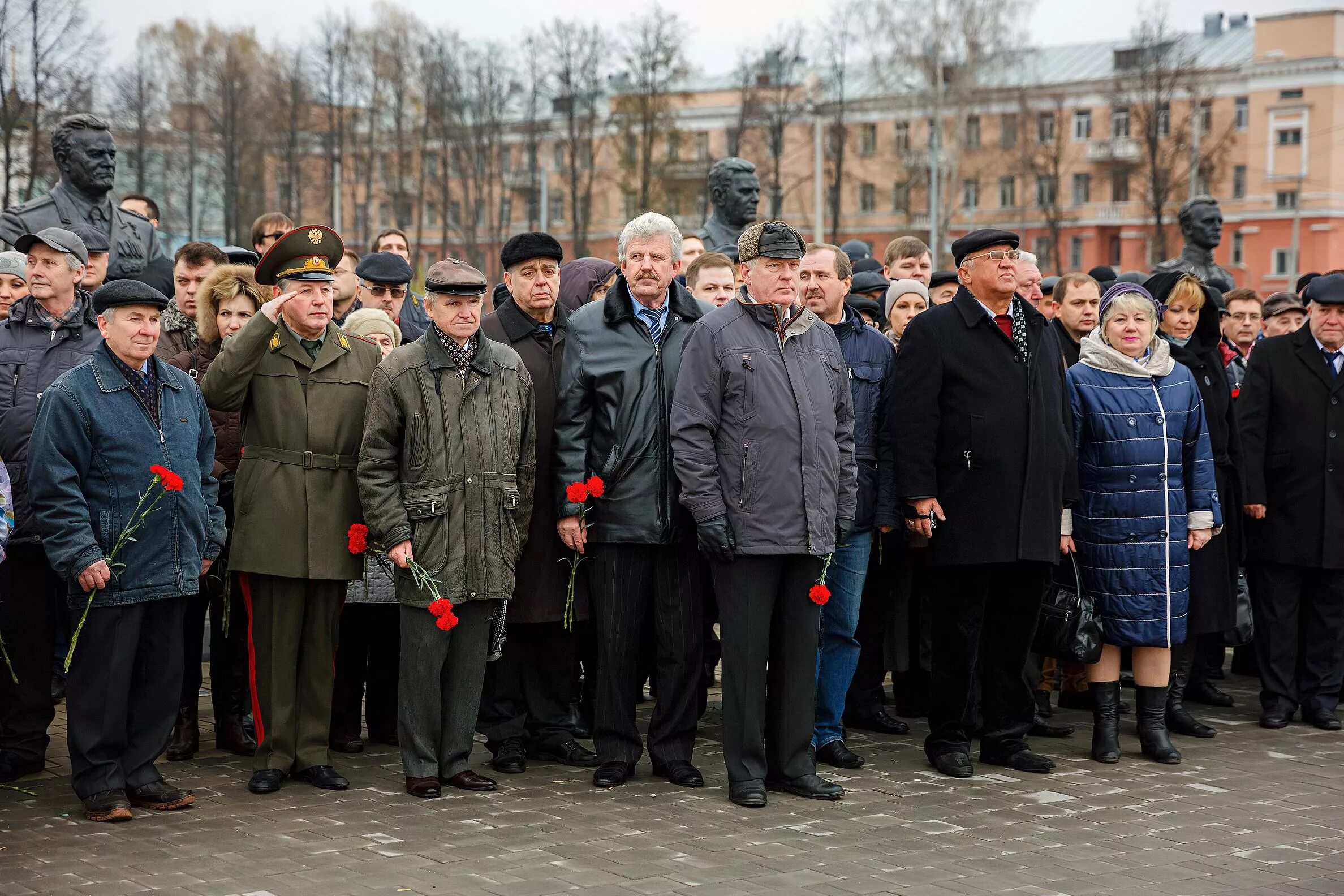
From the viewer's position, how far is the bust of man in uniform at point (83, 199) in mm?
8758

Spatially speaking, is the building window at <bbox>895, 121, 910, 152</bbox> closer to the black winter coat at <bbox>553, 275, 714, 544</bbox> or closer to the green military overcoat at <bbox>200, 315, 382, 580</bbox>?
the black winter coat at <bbox>553, 275, 714, 544</bbox>

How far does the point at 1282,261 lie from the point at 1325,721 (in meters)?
61.4

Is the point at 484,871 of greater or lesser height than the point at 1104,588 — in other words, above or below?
below

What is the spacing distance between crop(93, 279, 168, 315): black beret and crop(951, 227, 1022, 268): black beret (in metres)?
3.48

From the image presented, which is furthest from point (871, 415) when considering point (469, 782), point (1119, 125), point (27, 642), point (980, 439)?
point (1119, 125)

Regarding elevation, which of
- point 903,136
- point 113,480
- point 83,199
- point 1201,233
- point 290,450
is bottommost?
point 113,480

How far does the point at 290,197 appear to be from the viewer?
182 ft

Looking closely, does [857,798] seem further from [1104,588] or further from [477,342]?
[477,342]

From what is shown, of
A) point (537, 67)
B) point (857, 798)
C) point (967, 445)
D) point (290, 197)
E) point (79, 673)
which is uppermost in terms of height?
point (537, 67)

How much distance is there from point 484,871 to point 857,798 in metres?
1.83

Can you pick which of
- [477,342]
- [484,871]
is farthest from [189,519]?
[484,871]

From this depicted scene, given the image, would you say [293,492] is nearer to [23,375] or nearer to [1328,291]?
[23,375]

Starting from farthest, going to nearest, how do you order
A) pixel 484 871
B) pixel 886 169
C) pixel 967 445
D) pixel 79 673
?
pixel 886 169
pixel 967 445
pixel 79 673
pixel 484 871

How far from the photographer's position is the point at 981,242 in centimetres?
704
